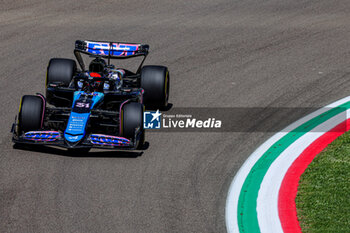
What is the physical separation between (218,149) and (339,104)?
3253 millimetres

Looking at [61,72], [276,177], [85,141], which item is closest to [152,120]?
[61,72]

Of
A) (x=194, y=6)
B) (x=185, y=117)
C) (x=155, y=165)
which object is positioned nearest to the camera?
(x=155, y=165)

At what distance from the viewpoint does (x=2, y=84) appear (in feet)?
47.6

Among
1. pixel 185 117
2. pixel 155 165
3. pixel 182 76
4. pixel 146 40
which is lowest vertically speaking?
pixel 155 165

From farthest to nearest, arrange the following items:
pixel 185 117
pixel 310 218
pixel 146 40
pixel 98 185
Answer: pixel 146 40 → pixel 185 117 → pixel 98 185 → pixel 310 218

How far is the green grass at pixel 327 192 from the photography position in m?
8.82

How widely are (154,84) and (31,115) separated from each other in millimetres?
2589

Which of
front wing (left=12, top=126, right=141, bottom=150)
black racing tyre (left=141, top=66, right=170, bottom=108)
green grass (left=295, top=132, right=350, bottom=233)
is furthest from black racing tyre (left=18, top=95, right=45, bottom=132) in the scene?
green grass (left=295, top=132, right=350, bottom=233)

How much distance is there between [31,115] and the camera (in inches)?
435

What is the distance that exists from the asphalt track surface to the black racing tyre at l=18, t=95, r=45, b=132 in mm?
428

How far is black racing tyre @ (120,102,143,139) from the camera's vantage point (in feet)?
36.0

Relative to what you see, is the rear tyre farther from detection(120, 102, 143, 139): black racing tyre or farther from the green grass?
the green grass

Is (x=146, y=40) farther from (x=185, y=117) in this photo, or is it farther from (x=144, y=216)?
(x=144, y=216)

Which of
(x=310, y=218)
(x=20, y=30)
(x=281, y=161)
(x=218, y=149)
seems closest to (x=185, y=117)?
(x=218, y=149)
